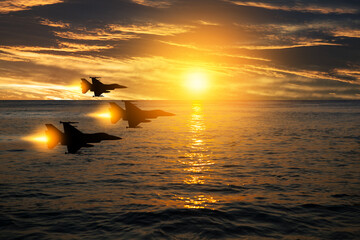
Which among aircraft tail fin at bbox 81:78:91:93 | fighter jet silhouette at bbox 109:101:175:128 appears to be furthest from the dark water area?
aircraft tail fin at bbox 81:78:91:93

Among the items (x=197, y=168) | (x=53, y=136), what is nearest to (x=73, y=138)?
(x=53, y=136)

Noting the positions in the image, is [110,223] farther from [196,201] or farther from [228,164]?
[228,164]

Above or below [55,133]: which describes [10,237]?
below

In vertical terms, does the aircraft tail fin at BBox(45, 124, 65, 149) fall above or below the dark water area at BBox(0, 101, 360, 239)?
above

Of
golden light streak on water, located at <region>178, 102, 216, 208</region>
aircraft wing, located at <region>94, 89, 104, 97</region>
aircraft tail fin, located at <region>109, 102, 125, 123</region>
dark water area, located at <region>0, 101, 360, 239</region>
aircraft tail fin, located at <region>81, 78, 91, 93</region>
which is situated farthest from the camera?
golden light streak on water, located at <region>178, 102, 216, 208</region>

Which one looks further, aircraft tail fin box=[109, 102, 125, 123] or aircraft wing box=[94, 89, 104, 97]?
aircraft tail fin box=[109, 102, 125, 123]

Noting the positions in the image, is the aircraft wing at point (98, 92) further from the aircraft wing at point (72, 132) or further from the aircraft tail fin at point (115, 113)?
the aircraft wing at point (72, 132)

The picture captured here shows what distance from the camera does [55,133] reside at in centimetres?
2011

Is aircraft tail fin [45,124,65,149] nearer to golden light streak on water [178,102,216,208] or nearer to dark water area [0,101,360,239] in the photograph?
dark water area [0,101,360,239]

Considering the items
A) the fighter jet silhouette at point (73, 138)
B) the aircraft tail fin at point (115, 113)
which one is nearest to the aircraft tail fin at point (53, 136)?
the fighter jet silhouette at point (73, 138)

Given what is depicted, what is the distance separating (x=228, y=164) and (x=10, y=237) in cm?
1765

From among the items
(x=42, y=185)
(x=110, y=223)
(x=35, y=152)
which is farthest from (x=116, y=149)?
(x=110, y=223)

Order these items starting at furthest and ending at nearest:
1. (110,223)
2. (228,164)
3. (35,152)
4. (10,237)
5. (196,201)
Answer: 1. (35,152)
2. (228,164)
3. (196,201)
4. (110,223)
5. (10,237)

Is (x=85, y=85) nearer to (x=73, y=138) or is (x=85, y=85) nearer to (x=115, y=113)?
(x=115, y=113)
